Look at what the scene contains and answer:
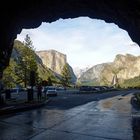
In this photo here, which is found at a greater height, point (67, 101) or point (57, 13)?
point (57, 13)

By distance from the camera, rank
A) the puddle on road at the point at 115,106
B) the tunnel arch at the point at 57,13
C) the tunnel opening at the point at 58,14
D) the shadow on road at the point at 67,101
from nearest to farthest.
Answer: the tunnel arch at the point at 57,13
the tunnel opening at the point at 58,14
the puddle on road at the point at 115,106
the shadow on road at the point at 67,101

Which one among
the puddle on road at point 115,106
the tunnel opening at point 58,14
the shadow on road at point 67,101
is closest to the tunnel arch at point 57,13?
the tunnel opening at point 58,14

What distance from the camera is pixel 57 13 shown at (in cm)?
2906

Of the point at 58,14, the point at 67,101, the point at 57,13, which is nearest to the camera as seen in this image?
the point at 57,13

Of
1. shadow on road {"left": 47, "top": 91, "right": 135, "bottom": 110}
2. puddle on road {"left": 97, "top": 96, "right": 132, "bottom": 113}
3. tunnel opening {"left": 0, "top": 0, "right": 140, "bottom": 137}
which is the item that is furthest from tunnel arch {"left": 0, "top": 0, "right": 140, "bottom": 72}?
shadow on road {"left": 47, "top": 91, "right": 135, "bottom": 110}

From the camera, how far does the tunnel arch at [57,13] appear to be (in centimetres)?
2342

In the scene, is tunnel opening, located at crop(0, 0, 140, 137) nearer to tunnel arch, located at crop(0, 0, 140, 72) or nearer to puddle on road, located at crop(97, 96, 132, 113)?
tunnel arch, located at crop(0, 0, 140, 72)

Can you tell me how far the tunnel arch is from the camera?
922 inches

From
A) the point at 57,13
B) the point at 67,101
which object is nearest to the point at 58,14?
the point at 57,13

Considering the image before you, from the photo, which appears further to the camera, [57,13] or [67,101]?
[67,101]

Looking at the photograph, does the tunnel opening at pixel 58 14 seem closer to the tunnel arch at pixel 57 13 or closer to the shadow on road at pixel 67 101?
the tunnel arch at pixel 57 13

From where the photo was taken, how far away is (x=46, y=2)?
2556 centimetres

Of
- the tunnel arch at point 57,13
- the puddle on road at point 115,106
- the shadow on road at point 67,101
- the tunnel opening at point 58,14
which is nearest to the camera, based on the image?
the tunnel arch at point 57,13

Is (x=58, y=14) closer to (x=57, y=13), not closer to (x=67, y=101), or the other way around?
(x=57, y=13)
